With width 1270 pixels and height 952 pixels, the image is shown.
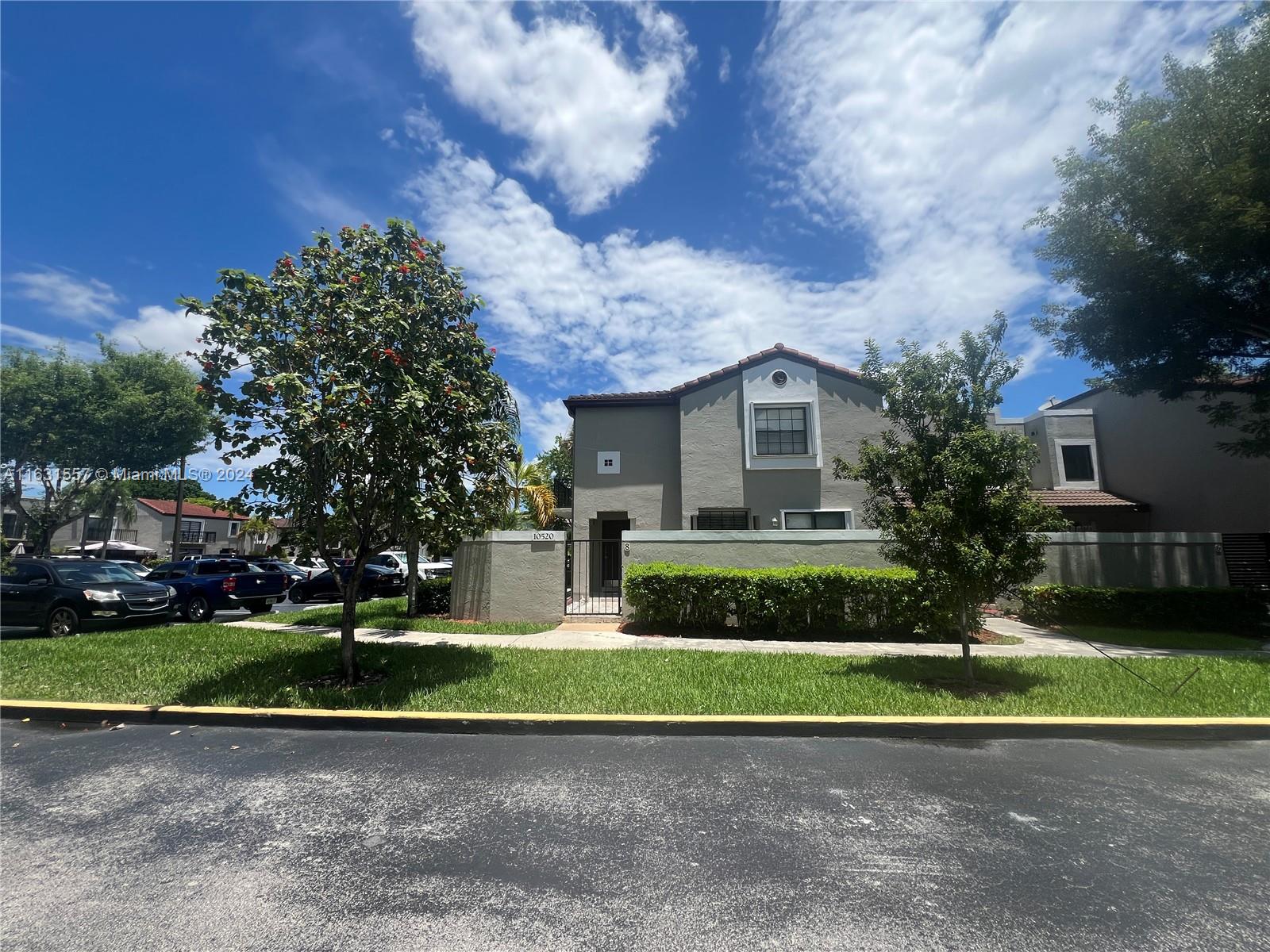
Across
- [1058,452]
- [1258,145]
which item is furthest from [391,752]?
[1058,452]

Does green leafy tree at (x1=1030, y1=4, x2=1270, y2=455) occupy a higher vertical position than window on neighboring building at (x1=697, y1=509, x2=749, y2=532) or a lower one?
higher

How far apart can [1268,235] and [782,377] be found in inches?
405

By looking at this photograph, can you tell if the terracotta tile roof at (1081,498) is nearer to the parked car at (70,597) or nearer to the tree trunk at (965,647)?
the tree trunk at (965,647)

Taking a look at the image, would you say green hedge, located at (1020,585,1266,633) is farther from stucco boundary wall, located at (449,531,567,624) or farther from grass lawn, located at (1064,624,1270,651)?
stucco boundary wall, located at (449,531,567,624)

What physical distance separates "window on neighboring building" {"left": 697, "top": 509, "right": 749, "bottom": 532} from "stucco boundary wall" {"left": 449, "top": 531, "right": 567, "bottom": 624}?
252 inches

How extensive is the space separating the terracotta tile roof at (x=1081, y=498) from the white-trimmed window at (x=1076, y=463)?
0.95ft

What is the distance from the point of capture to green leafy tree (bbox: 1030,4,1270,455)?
11.4 m

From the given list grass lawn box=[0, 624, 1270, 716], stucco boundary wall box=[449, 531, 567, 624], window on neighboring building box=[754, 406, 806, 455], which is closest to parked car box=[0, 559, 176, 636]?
grass lawn box=[0, 624, 1270, 716]

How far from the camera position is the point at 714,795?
4.30m

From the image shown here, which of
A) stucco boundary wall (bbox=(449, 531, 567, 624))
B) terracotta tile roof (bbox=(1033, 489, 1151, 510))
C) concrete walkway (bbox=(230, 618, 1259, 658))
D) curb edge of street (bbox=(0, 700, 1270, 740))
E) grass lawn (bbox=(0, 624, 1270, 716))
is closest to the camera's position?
curb edge of street (bbox=(0, 700, 1270, 740))

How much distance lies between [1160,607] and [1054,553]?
214 centimetres

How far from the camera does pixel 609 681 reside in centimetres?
732

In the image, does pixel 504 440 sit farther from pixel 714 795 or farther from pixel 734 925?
pixel 734 925

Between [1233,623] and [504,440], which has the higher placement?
[504,440]
